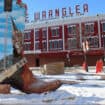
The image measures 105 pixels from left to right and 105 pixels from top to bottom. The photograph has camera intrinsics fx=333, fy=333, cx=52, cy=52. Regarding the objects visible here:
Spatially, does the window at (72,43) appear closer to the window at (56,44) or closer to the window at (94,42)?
the window at (56,44)

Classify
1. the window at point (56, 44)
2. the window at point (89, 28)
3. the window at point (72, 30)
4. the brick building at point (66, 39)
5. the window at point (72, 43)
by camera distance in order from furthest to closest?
the window at point (56, 44), the window at point (72, 30), the window at point (72, 43), the window at point (89, 28), the brick building at point (66, 39)

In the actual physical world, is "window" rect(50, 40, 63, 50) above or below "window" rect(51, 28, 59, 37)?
below

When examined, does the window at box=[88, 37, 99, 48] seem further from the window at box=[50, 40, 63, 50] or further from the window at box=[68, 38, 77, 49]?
the window at box=[50, 40, 63, 50]

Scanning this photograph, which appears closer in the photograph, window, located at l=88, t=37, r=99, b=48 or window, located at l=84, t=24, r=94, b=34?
window, located at l=88, t=37, r=99, b=48

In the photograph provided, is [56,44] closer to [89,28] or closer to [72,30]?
[72,30]

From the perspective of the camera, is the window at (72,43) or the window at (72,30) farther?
the window at (72,30)

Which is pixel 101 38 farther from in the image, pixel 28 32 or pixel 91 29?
pixel 28 32

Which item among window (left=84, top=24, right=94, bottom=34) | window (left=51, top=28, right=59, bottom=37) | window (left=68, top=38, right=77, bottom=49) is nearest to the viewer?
window (left=84, top=24, right=94, bottom=34)

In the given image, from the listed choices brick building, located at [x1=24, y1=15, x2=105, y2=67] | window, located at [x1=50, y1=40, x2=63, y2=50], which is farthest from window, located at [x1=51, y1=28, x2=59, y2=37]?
window, located at [x1=50, y1=40, x2=63, y2=50]

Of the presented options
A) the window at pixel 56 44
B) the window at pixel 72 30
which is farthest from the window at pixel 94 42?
the window at pixel 56 44

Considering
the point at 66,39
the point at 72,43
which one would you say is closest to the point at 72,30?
the point at 66,39

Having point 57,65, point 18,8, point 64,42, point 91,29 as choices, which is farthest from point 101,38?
point 18,8

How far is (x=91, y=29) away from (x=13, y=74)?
45.3 meters

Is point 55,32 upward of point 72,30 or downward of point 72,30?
downward
